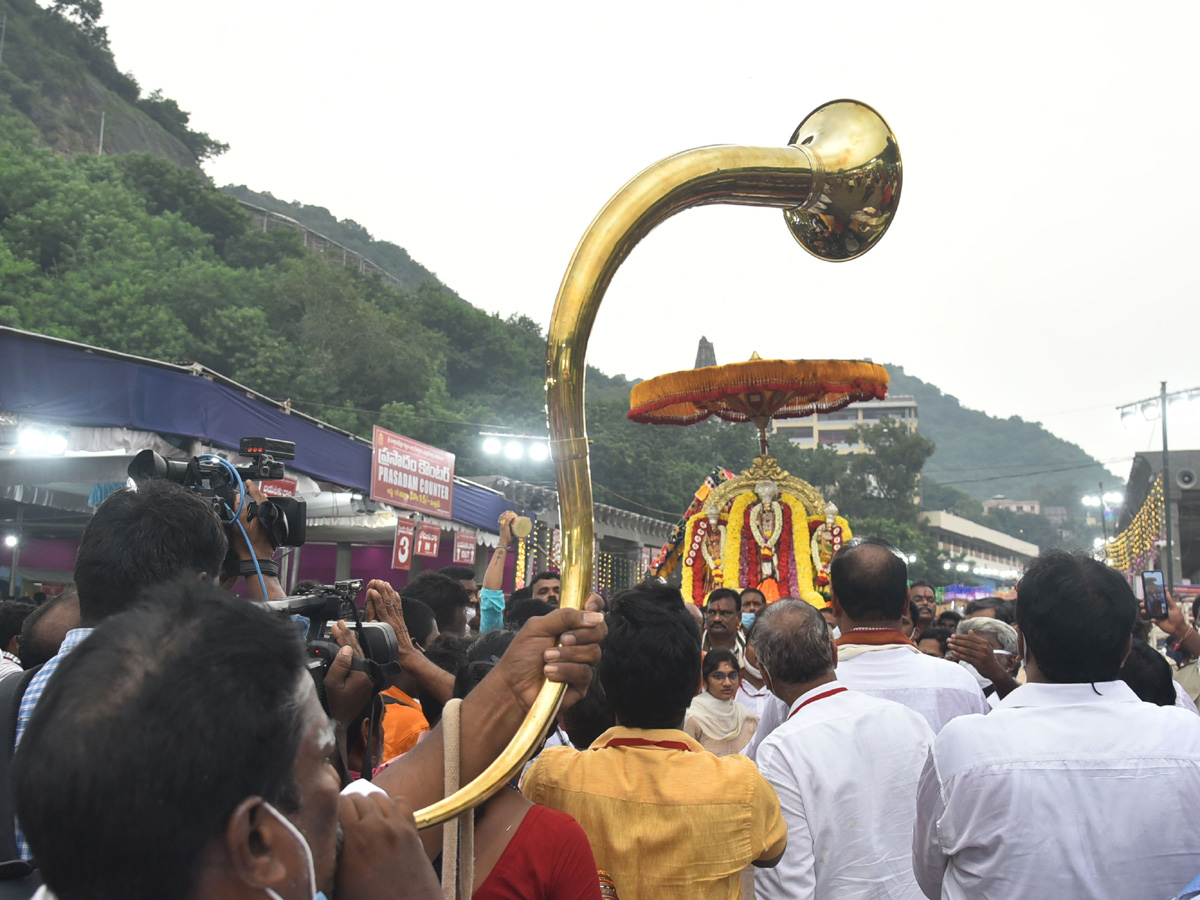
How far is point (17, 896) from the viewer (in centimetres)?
179

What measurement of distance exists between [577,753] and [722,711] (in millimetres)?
2734

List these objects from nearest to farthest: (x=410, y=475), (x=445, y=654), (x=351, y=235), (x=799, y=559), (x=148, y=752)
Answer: (x=148, y=752) → (x=445, y=654) → (x=799, y=559) → (x=410, y=475) → (x=351, y=235)

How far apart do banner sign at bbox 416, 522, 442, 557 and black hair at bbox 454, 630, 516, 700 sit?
31.7 feet

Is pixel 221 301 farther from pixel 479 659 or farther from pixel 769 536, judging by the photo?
pixel 479 659

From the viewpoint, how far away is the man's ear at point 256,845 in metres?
0.92

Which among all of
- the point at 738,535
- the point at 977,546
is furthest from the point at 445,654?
the point at 977,546

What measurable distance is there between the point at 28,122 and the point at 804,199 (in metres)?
44.4

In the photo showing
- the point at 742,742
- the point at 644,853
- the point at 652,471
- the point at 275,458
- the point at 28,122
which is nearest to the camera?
the point at 644,853

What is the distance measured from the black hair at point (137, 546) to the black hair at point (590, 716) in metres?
1.28

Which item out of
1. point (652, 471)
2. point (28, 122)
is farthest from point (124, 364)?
point (28, 122)

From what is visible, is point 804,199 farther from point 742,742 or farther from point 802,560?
point 802,560

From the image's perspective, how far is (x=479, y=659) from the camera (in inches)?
116

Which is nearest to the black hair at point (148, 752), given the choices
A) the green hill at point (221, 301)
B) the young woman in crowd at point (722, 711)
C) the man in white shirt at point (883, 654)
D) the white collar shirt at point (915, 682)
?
the man in white shirt at point (883, 654)

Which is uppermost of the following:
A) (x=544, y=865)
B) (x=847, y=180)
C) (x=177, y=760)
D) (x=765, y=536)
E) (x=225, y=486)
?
(x=847, y=180)
